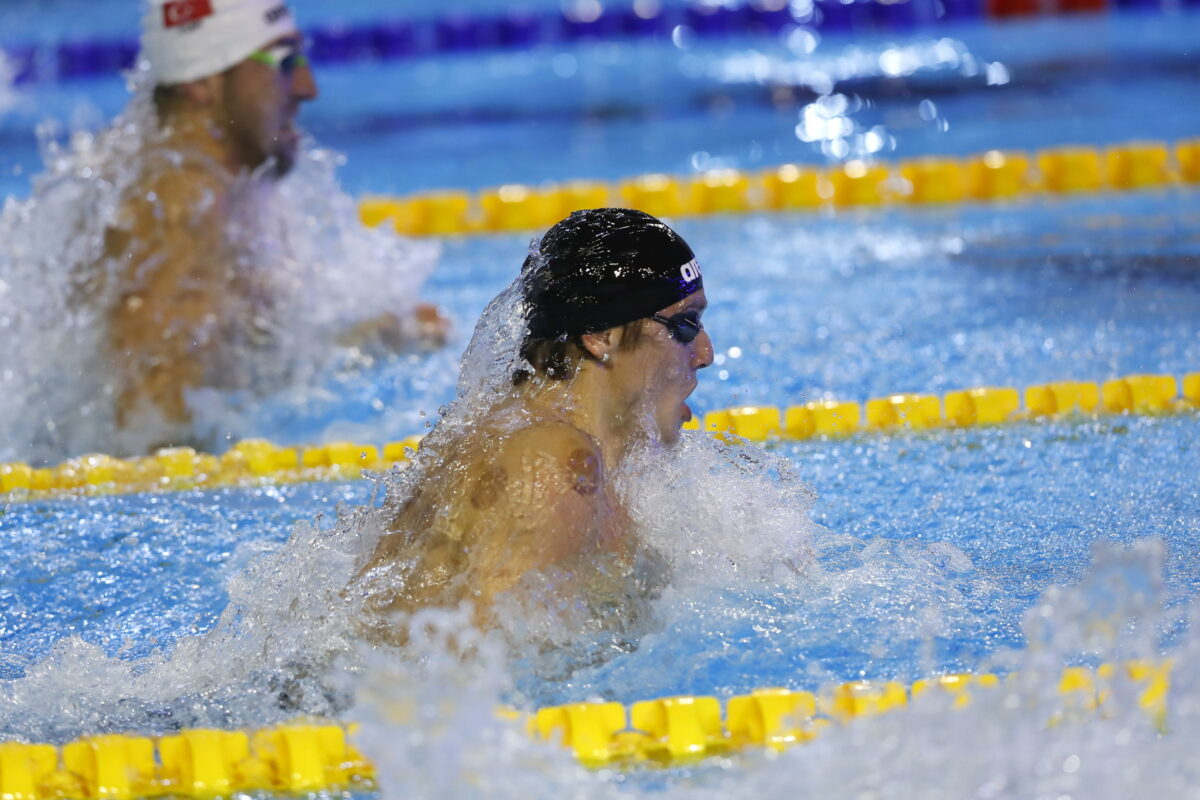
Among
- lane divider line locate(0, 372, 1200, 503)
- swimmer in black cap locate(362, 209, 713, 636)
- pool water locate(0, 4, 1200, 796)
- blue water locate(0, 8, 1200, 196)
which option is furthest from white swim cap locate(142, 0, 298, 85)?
blue water locate(0, 8, 1200, 196)

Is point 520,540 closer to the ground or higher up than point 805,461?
higher up

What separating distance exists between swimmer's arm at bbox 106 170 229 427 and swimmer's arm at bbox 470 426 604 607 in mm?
1850

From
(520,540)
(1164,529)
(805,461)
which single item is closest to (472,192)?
(805,461)

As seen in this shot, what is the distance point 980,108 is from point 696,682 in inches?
207

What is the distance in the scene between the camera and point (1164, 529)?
298cm

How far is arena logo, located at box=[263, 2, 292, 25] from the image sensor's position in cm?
404

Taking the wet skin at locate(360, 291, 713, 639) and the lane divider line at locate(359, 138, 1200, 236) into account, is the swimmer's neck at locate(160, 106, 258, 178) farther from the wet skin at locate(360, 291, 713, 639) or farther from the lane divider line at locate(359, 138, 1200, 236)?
the lane divider line at locate(359, 138, 1200, 236)

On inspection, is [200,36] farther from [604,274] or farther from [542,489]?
[542,489]

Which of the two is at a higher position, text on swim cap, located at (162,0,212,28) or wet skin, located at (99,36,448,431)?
text on swim cap, located at (162,0,212,28)

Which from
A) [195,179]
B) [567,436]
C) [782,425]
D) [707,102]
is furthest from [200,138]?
[707,102]

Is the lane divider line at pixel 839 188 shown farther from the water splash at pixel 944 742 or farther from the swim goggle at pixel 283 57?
the water splash at pixel 944 742

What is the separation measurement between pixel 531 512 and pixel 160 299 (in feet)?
6.45

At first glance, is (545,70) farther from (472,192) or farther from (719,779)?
(719,779)

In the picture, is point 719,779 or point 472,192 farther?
point 472,192
